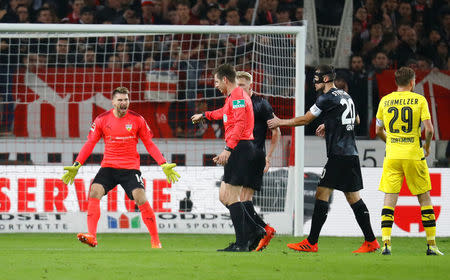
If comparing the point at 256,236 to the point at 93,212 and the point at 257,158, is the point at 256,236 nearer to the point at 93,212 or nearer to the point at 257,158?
the point at 257,158

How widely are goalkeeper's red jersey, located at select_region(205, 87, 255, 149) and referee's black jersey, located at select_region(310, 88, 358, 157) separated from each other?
2.28 feet

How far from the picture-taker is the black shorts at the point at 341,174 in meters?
8.55

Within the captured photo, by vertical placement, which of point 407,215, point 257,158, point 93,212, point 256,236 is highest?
point 257,158

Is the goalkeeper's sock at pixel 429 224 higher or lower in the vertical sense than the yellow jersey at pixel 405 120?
lower

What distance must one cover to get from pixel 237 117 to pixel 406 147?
1633mm

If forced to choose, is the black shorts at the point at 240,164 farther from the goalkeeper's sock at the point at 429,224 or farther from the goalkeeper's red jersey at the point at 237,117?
the goalkeeper's sock at the point at 429,224

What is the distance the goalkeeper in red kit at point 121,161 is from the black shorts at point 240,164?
3.98 feet

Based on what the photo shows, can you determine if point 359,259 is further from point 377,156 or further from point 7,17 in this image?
point 7,17

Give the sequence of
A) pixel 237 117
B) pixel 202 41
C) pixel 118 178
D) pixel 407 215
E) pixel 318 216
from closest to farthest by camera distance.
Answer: pixel 237 117
pixel 318 216
pixel 118 178
pixel 407 215
pixel 202 41

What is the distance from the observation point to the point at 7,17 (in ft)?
49.6

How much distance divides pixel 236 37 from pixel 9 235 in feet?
15.3

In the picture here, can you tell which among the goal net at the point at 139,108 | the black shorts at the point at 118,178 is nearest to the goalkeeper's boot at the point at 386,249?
the black shorts at the point at 118,178

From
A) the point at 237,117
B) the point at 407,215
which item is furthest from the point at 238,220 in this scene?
the point at 407,215

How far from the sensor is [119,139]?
31.6 feet
